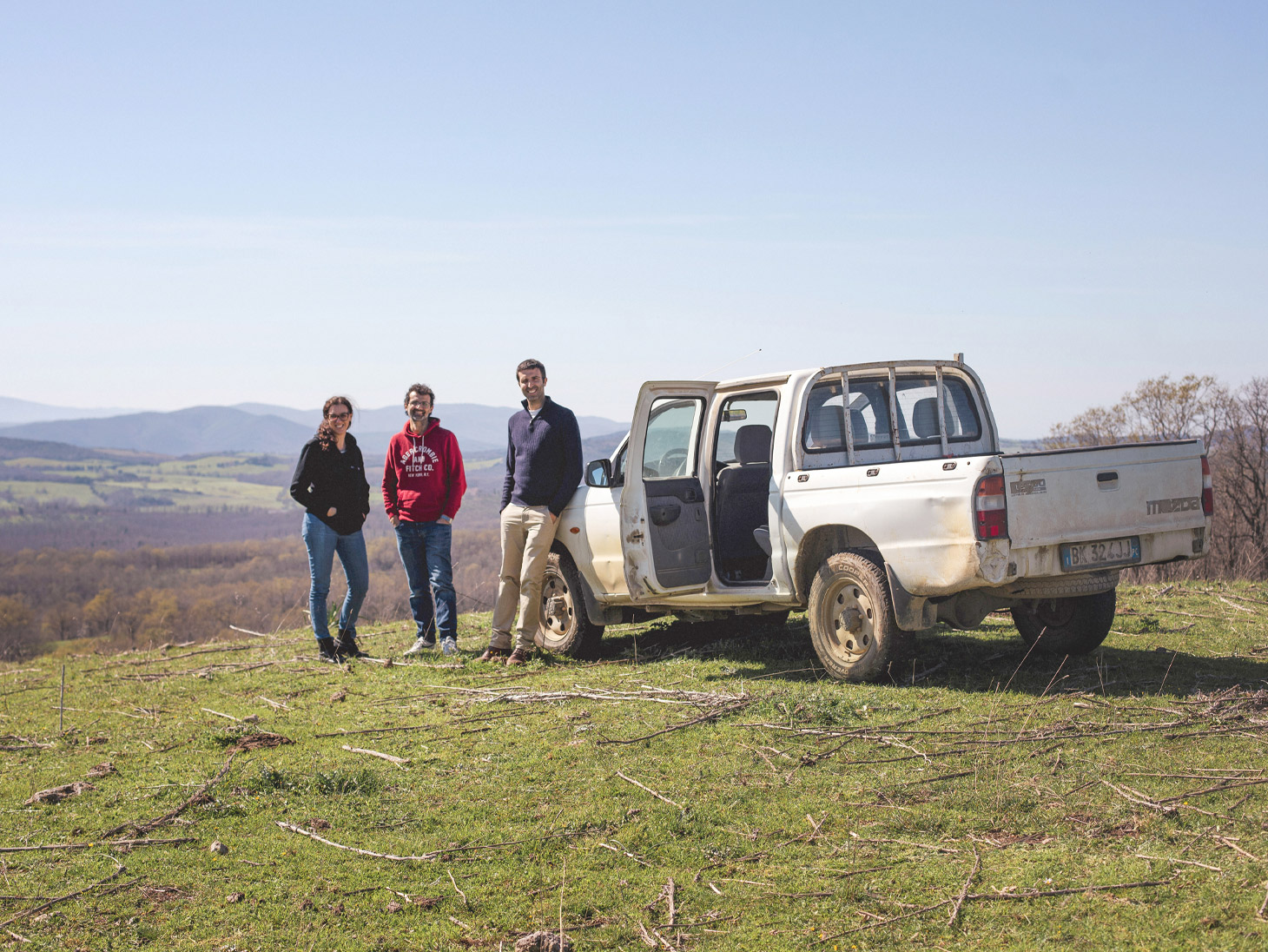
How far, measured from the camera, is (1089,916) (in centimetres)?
332

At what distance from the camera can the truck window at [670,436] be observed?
326 inches

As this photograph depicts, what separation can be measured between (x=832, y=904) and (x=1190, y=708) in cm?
315

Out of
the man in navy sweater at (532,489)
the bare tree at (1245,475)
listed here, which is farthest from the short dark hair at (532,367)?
the bare tree at (1245,475)

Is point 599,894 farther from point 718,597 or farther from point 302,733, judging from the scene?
point 718,597

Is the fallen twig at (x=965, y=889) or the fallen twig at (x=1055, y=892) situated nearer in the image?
the fallen twig at (x=965, y=889)

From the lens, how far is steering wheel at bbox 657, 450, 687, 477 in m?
8.27

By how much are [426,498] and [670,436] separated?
2532mm

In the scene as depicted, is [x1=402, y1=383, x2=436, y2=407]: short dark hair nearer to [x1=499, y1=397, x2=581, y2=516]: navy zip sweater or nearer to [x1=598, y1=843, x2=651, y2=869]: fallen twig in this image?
[x1=499, y1=397, x2=581, y2=516]: navy zip sweater

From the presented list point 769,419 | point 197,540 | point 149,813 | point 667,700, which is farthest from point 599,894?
point 197,540

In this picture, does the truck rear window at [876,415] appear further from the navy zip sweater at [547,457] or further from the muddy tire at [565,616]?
the muddy tire at [565,616]

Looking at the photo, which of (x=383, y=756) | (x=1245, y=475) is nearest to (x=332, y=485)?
(x=383, y=756)

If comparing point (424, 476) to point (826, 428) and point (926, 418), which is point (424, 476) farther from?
point (926, 418)

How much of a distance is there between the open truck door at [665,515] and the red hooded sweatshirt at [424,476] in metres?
2.16

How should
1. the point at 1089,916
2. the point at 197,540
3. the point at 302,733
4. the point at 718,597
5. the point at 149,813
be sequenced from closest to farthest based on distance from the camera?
the point at 1089,916 → the point at 149,813 → the point at 302,733 → the point at 718,597 → the point at 197,540
